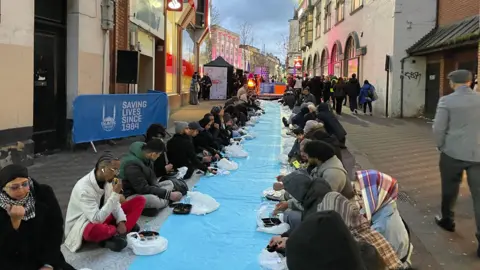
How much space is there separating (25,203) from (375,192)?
2.68m

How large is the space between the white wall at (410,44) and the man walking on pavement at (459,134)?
15701mm

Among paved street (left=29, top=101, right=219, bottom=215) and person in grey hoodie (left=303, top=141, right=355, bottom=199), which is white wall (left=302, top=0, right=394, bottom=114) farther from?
person in grey hoodie (left=303, top=141, right=355, bottom=199)

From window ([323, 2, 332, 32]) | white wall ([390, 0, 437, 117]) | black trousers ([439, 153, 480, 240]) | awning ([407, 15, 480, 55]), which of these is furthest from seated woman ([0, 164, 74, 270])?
window ([323, 2, 332, 32])

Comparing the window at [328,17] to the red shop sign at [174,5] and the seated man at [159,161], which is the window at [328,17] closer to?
the red shop sign at [174,5]

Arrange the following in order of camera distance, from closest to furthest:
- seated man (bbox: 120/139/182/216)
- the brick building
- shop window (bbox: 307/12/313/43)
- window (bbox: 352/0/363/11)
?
1. seated man (bbox: 120/139/182/216)
2. the brick building
3. window (bbox: 352/0/363/11)
4. shop window (bbox: 307/12/313/43)

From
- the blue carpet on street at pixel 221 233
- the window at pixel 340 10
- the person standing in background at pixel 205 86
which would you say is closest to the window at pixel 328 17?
the window at pixel 340 10

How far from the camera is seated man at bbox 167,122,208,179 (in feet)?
27.0

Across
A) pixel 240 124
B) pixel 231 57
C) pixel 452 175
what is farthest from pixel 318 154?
pixel 231 57

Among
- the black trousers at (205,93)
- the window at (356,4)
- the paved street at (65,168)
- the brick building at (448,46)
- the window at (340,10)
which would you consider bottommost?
the paved street at (65,168)

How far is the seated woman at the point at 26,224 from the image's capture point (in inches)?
134

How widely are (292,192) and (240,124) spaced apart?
11.2m

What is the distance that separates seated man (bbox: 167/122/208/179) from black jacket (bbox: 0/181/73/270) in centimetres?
439

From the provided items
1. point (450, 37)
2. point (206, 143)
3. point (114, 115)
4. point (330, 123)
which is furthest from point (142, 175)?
point (450, 37)

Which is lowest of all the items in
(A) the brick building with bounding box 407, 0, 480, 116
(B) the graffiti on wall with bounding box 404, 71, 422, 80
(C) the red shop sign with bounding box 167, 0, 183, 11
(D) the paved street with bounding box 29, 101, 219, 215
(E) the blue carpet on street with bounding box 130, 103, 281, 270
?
(E) the blue carpet on street with bounding box 130, 103, 281, 270
